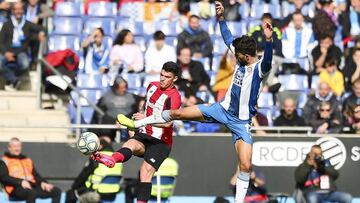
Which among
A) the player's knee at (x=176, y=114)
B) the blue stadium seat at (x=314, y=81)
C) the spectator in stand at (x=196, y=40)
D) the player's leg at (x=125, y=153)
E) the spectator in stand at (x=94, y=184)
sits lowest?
the spectator in stand at (x=94, y=184)

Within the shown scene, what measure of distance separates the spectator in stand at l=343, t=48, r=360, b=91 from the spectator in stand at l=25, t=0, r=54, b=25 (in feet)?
17.0

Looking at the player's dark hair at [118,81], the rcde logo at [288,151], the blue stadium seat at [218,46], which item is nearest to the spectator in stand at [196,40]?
the blue stadium seat at [218,46]

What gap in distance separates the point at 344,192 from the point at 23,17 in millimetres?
6124

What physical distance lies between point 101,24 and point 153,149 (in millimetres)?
7226

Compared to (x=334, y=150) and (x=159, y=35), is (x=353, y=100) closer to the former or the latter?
(x=334, y=150)

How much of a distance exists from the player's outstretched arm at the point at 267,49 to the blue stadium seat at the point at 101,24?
26.1 feet

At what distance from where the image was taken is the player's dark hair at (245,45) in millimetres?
16219

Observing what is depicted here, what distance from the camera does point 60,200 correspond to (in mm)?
20688

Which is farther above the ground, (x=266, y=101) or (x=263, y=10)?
(x=263, y=10)

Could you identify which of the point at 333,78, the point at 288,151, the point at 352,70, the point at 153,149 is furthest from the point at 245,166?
the point at 352,70

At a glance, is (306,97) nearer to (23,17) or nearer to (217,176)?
(217,176)

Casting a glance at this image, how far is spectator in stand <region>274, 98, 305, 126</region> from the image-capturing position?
22.1 m

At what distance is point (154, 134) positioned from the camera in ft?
56.5

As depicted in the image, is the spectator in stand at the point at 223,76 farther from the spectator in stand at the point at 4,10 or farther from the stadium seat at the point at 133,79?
the spectator in stand at the point at 4,10
